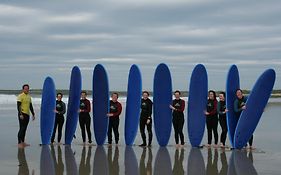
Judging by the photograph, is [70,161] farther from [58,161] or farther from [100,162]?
[100,162]

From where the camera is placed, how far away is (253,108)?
30.5ft

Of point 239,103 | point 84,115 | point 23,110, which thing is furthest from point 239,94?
point 23,110

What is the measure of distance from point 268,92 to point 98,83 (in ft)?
12.7

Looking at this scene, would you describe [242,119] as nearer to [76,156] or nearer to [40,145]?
[76,156]

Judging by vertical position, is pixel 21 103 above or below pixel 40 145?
above

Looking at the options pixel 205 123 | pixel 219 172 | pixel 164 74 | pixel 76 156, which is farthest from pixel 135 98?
pixel 219 172

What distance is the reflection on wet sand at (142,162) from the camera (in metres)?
6.84

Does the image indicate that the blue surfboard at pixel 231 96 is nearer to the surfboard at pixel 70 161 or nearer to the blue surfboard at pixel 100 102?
the blue surfboard at pixel 100 102

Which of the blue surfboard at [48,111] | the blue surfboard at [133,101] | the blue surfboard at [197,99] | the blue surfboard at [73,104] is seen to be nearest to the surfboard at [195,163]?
the blue surfboard at [197,99]

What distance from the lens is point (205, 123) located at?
32.5ft

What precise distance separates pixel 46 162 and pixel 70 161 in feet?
1.40

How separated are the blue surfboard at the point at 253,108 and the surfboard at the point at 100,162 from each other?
2960mm

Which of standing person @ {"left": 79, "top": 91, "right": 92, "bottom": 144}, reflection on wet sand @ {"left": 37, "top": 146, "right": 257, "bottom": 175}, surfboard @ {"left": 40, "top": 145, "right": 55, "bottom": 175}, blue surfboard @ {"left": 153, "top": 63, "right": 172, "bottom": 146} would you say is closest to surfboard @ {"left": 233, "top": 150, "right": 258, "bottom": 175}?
reflection on wet sand @ {"left": 37, "top": 146, "right": 257, "bottom": 175}

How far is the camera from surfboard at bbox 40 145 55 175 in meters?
6.68
